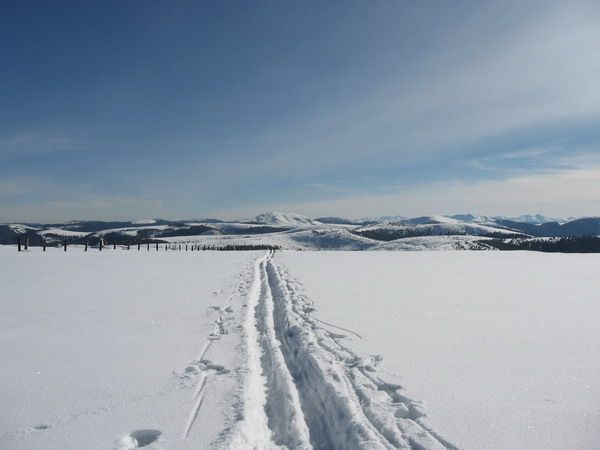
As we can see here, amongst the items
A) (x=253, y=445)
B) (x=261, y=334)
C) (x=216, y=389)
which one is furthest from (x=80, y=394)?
(x=261, y=334)

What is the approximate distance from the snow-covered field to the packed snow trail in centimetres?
3

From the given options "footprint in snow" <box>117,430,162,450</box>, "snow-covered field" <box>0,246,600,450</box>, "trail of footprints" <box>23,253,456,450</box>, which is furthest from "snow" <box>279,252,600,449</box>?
"footprint in snow" <box>117,430,162,450</box>

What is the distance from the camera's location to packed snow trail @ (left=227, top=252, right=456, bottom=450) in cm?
456

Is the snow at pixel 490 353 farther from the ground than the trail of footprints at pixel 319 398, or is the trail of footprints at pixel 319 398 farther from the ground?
the snow at pixel 490 353

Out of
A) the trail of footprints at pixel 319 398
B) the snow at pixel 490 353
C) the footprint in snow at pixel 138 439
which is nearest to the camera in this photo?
the footprint in snow at pixel 138 439

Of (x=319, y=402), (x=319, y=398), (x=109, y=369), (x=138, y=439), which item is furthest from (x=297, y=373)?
(x=109, y=369)

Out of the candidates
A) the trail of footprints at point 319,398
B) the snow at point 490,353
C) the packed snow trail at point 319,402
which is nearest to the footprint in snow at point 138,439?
the trail of footprints at point 319,398

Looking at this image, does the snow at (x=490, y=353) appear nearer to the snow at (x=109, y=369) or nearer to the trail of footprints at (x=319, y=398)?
the trail of footprints at (x=319, y=398)

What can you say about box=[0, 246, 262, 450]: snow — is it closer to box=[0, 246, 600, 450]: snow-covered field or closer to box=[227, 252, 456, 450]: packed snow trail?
box=[0, 246, 600, 450]: snow-covered field

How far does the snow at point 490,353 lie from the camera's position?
4.69 m

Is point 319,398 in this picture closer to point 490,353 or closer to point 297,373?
point 297,373

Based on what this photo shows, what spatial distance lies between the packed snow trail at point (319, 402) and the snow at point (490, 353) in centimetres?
39

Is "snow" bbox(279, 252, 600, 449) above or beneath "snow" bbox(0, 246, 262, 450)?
above

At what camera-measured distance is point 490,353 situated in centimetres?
752
